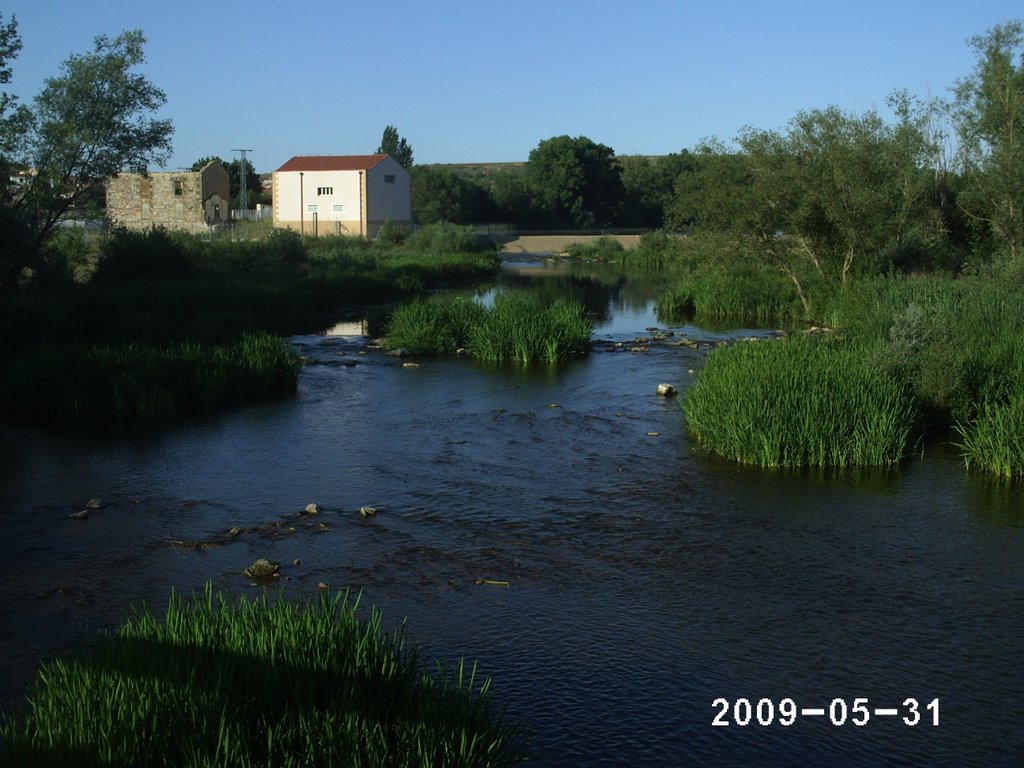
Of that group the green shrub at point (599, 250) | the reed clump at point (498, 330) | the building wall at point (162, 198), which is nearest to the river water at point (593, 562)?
the reed clump at point (498, 330)

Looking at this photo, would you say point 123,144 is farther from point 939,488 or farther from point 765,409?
point 939,488

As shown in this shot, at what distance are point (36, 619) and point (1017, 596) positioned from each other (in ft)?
27.3

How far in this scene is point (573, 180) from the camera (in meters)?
90.4

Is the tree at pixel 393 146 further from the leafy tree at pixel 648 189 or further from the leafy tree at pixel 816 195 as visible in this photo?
the leafy tree at pixel 816 195

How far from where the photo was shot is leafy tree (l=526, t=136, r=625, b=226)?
298ft

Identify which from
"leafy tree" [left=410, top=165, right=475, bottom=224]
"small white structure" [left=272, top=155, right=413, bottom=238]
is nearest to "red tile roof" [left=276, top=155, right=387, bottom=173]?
"small white structure" [left=272, top=155, right=413, bottom=238]

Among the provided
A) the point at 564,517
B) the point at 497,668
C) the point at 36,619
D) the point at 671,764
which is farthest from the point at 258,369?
the point at 671,764

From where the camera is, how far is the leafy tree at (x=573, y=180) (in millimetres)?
90688

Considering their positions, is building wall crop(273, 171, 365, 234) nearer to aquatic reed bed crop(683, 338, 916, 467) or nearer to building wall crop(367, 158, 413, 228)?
building wall crop(367, 158, 413, 228)

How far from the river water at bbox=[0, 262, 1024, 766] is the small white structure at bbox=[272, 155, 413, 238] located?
56095 millimetres

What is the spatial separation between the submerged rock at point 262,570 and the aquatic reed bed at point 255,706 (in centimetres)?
344

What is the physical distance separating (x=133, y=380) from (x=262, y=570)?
9070 millimetres

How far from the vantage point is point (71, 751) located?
5359mm

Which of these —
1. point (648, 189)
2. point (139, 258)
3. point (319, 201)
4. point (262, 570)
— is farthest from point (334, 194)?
point (262, 570)
